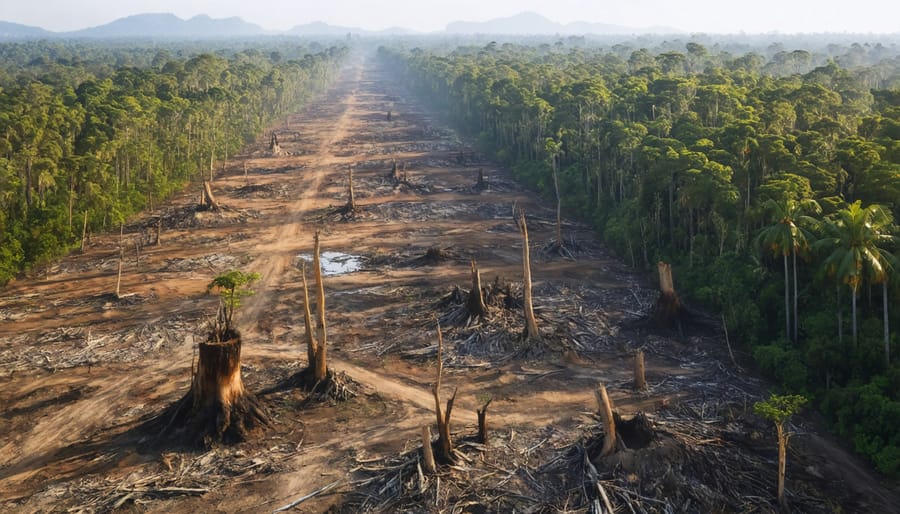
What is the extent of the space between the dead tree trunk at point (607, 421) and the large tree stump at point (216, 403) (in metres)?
11.8

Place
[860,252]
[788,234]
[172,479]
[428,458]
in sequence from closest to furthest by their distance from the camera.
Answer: [428,458], [172,479], [860,252], [788,234]

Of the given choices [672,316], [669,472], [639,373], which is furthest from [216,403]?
[672,316]

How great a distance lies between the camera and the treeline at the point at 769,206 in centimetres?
2480

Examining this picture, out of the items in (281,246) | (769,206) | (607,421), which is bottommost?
(281,246)

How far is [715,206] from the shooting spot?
119 ft

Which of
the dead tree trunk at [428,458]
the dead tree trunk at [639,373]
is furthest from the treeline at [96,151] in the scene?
the dead tree trunk at [639,373]

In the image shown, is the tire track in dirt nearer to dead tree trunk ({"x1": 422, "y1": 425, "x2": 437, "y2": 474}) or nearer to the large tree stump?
the large tree stump

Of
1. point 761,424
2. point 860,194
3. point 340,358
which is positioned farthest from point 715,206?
point 340,358

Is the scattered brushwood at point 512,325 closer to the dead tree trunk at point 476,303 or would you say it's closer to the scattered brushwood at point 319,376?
the dead tree trunk at point 476,303

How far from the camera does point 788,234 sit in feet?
88.8

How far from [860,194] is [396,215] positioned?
34.0 meters

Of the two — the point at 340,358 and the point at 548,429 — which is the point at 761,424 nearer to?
the point at 548,429

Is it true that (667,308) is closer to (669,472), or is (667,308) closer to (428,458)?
(669,472)

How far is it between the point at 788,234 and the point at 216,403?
21838mm
